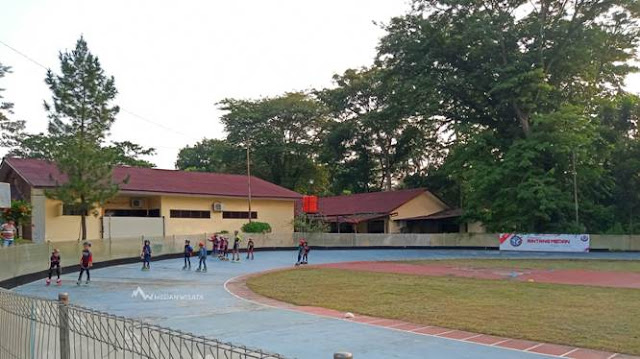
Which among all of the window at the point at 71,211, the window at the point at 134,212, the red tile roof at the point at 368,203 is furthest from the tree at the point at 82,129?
the red tile roof at the point at 368,203

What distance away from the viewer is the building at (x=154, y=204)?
37.0 metres

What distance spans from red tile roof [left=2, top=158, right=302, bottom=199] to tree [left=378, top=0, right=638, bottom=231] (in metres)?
14.8

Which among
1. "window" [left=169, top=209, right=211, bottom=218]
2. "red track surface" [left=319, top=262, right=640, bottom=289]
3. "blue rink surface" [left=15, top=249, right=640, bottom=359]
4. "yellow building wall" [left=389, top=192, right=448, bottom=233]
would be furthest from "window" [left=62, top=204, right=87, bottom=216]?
"yellow building wall" [left=389, top=192, right=448, bottom=233]

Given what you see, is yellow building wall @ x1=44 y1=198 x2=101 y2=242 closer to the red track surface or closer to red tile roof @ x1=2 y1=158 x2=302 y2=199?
red tile roof @ x1=2 y1=158 x2=302 y2=199

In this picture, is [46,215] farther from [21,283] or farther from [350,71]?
[350,71]

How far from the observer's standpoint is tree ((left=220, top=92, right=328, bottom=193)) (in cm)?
6322

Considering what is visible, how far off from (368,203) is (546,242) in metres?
18.7

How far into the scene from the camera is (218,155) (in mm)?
65688

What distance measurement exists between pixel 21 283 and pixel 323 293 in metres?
11.9

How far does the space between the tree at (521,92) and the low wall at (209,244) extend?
2.32m

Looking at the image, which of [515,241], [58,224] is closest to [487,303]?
[515,241]

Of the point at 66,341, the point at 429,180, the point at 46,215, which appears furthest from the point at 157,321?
the point at 429,180

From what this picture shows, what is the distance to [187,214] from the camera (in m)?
44.3

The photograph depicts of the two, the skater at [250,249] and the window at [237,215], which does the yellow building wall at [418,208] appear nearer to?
the window at [237,215]
